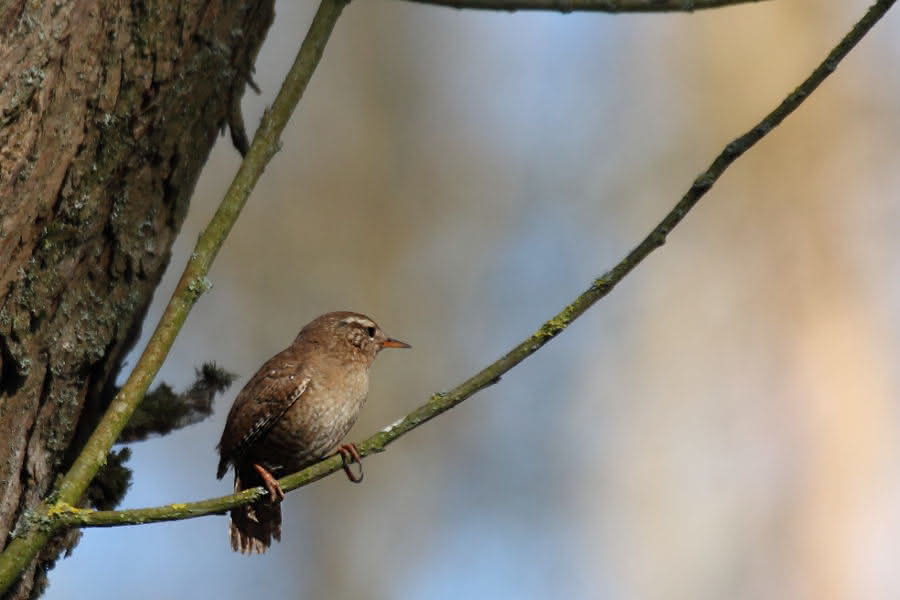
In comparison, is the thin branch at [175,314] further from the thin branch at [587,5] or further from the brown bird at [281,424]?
the brown bird at [281,424]

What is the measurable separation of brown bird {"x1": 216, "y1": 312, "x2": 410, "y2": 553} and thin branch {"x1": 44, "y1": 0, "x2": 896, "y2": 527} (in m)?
1.37

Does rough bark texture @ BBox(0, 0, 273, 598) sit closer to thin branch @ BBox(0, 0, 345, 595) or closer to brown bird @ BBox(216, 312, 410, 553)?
thin branch @ BBox(0, 0, 345, 595)

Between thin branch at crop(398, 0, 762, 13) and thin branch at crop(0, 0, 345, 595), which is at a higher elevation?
thin branch at crop(398, 0, 762, 13)

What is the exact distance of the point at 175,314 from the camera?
8.22ft

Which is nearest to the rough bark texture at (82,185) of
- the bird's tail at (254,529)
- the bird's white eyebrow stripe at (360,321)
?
the bird's tail at (254,529)

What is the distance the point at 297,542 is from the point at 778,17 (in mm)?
4907

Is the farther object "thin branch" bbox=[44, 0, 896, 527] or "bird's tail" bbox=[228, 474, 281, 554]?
"bird's tail" bbox=[228, 474, 281, 554]

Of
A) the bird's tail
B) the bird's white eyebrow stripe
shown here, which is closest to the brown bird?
the bird's tail

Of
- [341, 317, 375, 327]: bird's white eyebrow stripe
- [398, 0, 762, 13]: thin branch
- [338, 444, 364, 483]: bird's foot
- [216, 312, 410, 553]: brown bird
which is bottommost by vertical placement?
[338, 444, 364, 483]: bird's foot

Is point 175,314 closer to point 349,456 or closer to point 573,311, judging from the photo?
point 349,456

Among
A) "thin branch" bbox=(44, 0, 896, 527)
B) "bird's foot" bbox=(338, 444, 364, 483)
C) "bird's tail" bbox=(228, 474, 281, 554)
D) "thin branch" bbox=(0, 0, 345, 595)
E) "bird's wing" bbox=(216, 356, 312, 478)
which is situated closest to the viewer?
"thin branch" bbox=(44, 0, 896, 527)

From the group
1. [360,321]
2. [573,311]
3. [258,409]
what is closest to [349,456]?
[573,311]

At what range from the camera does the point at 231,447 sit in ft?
11.8

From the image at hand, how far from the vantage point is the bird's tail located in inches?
146
